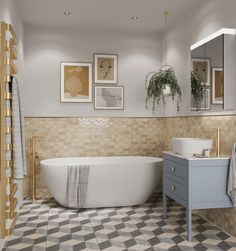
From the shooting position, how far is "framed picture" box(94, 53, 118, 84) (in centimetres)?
560

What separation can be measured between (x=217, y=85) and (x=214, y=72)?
175mm

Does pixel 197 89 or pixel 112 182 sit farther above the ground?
pixel 197 89

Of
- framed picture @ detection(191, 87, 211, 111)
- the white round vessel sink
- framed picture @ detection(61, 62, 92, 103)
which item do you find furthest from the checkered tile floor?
framed picture @ detection(61, 62, 92, 103)

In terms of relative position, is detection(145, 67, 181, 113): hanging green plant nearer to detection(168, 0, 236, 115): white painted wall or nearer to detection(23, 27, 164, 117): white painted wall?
detection(168, 0, 236, 115): white painted wall

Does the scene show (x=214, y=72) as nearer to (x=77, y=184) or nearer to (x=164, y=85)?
(x=164, y=85)

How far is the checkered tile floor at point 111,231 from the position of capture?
3.29 metres

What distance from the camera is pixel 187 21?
4758mm

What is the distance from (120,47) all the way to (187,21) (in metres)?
1.36

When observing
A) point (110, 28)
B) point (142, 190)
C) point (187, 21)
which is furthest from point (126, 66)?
point (142, 190)

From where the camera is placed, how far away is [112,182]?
4.60 m

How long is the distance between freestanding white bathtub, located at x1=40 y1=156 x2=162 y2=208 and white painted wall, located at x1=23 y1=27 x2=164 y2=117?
1238 millimetres

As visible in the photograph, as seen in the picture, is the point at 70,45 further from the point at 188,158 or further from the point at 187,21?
the point at 188,158

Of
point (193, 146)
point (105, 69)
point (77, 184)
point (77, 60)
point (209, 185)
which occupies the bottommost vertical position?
point (77, 184)

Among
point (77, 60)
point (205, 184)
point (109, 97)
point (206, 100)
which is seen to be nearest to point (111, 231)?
point (205, 184)
